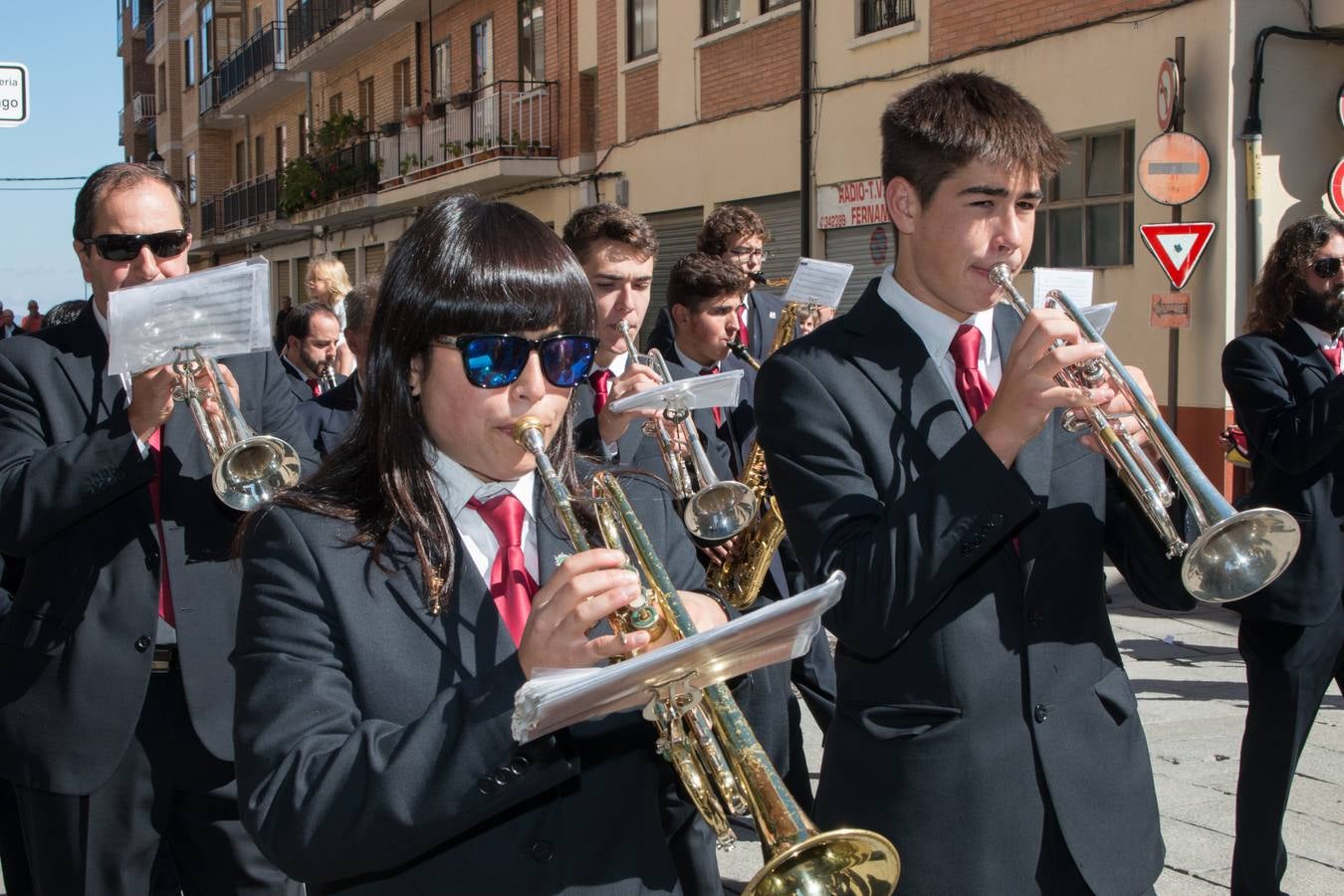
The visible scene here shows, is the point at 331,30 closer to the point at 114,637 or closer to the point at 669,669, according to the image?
the point at 114,637

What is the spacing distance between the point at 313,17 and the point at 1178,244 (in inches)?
944

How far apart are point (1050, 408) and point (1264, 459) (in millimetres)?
2312

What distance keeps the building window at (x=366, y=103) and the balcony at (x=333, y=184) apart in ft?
2.29

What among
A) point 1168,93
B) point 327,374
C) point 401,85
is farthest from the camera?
point 401,85

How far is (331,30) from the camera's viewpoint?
1111 inches

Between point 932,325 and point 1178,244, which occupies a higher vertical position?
point 1178,244

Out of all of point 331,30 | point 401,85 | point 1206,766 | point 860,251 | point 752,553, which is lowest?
point 1206,766

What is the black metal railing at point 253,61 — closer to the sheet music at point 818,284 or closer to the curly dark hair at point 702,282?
the sheet music at point 818,284

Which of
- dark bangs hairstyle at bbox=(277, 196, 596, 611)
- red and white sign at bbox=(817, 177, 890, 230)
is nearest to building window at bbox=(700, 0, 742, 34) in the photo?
red and white sign at bbox=(817, 177, 890, 230)

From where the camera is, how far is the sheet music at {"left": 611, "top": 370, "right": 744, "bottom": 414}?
3.69m

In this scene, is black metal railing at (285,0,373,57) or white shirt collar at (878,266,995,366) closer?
white shirt collar at (878,266,995,366)

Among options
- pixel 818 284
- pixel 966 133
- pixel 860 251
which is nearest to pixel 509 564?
pixel 966 133

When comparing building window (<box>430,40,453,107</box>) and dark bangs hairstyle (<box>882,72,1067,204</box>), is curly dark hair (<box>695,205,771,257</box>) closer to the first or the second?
dark bangs hairstyle (<box>882,72,1067,204</box>)

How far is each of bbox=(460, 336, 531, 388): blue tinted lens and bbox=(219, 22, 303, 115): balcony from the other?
3222 cm
